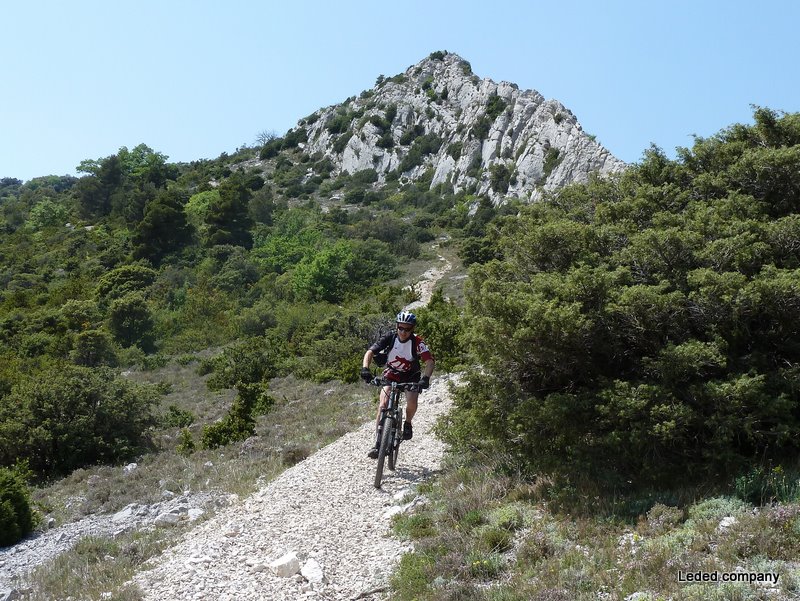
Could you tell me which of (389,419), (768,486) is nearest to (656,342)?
(768,486)

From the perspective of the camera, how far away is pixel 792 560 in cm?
414

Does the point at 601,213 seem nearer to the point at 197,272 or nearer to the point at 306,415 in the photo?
the point at 306,415

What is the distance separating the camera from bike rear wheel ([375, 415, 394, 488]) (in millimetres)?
7582

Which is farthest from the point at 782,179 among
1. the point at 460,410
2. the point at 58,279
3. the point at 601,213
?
the point at 58,279

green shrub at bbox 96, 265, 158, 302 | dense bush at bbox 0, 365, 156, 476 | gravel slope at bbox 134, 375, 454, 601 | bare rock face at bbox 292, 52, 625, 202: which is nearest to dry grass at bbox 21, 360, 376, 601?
gravel slope at bbox 134, 375, 454, 601

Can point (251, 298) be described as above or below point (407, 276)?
below

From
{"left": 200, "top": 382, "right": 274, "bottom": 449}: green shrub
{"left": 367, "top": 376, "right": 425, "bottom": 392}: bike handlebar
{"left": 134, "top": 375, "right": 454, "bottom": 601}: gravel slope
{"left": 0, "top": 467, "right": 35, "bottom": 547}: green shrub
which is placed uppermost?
{"left": 367, "top": 376, "right": 425, "bottom": 392}: bike handlebar

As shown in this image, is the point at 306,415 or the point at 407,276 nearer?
the point at 306,415

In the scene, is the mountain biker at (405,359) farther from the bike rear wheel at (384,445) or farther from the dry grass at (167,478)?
the dry grass at (167,478)

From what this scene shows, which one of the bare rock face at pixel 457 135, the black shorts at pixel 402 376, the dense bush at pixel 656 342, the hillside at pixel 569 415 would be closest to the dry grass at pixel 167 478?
the hillside at pixel 569 415

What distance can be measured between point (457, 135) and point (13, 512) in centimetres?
Result: 6350

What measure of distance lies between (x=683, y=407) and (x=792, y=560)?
1478 millimetres

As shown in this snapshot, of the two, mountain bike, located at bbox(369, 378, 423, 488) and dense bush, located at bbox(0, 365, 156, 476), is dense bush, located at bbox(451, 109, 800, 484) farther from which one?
dense bush, located at bbox(0, 365, 156, 476)

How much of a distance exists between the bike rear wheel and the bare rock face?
36.5 metres
